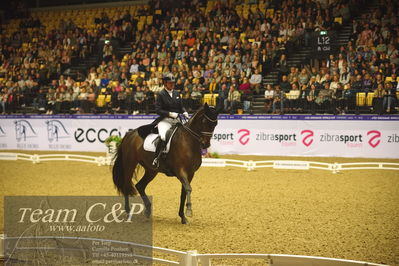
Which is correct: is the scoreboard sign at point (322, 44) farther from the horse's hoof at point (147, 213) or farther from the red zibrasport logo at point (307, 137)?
the horse's hoof at point (147, 213)

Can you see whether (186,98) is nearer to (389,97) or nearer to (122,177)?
(389,97)

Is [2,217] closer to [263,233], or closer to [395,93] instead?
[263,233]

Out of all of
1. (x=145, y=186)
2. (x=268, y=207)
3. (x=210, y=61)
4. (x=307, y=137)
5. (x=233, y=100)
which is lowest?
(x=268, y=207)

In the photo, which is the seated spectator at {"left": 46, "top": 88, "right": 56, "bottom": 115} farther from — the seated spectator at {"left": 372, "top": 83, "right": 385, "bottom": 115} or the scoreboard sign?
the seated spectator at {"left": 372, "top": 83, "right": 385, "bottom": 115}

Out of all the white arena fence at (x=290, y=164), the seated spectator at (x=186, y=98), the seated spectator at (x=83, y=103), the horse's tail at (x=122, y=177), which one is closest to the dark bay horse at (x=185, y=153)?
the horse's tail at (x=122, y=177)

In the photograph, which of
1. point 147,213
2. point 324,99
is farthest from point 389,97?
point 147,213

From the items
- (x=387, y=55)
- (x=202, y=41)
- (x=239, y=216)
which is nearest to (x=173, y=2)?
(x=202, y=41)

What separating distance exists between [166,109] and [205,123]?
36.2 inches

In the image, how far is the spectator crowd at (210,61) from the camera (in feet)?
61.4

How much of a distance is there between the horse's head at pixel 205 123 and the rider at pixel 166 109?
1.44 feet

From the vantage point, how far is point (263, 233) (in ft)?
25.7

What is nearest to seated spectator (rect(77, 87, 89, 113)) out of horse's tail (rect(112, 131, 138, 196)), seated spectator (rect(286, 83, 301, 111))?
seated spectator (rect(286, 83, 301, 111))

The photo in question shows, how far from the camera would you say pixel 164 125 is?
920 cm

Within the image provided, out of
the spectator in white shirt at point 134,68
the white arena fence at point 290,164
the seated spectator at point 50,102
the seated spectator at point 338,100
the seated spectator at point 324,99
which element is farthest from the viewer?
the spectator in white shirt at point 134,68
